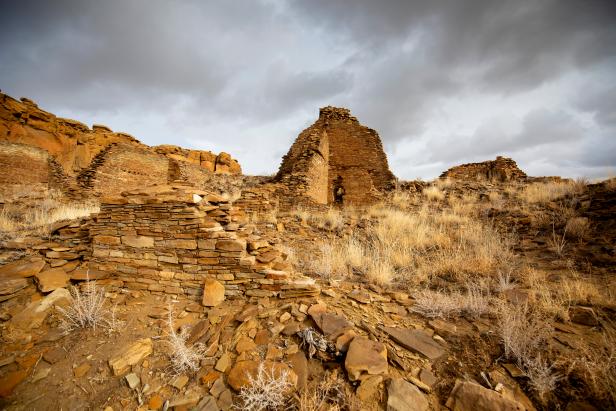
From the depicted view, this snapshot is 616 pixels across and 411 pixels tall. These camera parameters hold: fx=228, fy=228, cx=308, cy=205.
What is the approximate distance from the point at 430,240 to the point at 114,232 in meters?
6.10

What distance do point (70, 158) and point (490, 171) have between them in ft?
85.7

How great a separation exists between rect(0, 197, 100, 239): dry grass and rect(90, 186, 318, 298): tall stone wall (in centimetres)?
175

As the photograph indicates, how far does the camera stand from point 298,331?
233 cm

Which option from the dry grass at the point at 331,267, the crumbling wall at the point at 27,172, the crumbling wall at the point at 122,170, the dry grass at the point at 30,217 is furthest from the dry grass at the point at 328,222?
the crumbling wall at the point at 27,172

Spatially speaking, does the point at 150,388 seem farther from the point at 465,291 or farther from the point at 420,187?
the point at 420,187

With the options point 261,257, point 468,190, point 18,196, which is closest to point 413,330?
point 261,257

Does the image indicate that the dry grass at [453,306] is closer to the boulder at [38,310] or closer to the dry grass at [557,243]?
the dry grass at [557,243]

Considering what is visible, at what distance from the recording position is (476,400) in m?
1.57

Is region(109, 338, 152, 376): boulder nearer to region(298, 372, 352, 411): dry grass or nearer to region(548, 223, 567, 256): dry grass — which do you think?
region(298, 372, 352, 411): dry grass

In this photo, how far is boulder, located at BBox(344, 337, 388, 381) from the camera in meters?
1.81

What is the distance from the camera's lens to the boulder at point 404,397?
159 centimetres

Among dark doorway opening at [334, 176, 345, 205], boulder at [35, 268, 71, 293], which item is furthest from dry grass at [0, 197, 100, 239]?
dark doorway opening at [334, 176, 345, 205]

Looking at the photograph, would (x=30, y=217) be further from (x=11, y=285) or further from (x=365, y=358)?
(x=365, y=358)

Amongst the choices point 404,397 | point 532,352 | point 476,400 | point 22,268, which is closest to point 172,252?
point 22,268
